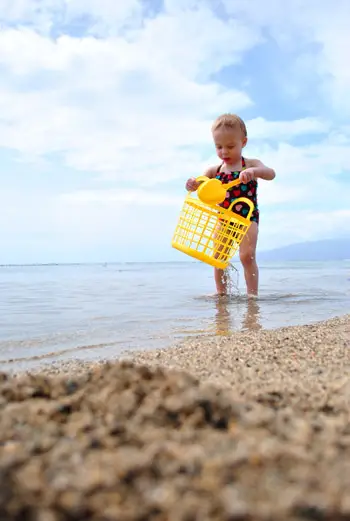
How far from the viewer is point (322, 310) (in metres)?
5.04

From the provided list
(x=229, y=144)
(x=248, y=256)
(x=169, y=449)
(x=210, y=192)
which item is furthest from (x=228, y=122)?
(x=169, y=449)

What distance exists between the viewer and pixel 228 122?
5.70m

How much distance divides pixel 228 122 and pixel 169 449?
5119mm

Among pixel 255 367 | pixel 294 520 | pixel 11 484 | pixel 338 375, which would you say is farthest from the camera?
pixel 255 367

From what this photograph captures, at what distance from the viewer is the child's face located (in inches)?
226

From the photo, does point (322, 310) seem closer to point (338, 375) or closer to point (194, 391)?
point (338, 375)

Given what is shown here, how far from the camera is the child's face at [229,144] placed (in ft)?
18.8

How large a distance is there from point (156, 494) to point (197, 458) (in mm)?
129

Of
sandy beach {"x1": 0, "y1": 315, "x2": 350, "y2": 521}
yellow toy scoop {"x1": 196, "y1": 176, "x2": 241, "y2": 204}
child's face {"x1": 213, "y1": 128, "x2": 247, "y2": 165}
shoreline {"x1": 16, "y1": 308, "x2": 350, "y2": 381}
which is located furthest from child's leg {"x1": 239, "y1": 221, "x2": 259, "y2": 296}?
sandy beach {"x1": 0, "y1": 315, "x2": 350, "y2": 521}

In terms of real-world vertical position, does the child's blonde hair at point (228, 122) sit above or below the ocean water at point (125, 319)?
above

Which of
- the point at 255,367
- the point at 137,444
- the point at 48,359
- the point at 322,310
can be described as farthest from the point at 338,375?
the point at 322,310

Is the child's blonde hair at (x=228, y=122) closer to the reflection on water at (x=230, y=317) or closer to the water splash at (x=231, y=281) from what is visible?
the water splash at (x=231, y=281)

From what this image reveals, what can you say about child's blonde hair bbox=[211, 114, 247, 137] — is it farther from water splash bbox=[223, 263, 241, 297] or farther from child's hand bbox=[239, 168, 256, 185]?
water splash bbox=[223, 263, 241, 297]

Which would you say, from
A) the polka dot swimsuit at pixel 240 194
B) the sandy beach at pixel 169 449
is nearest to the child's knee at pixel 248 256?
the polka dot swimsuit at pixel 240 194
